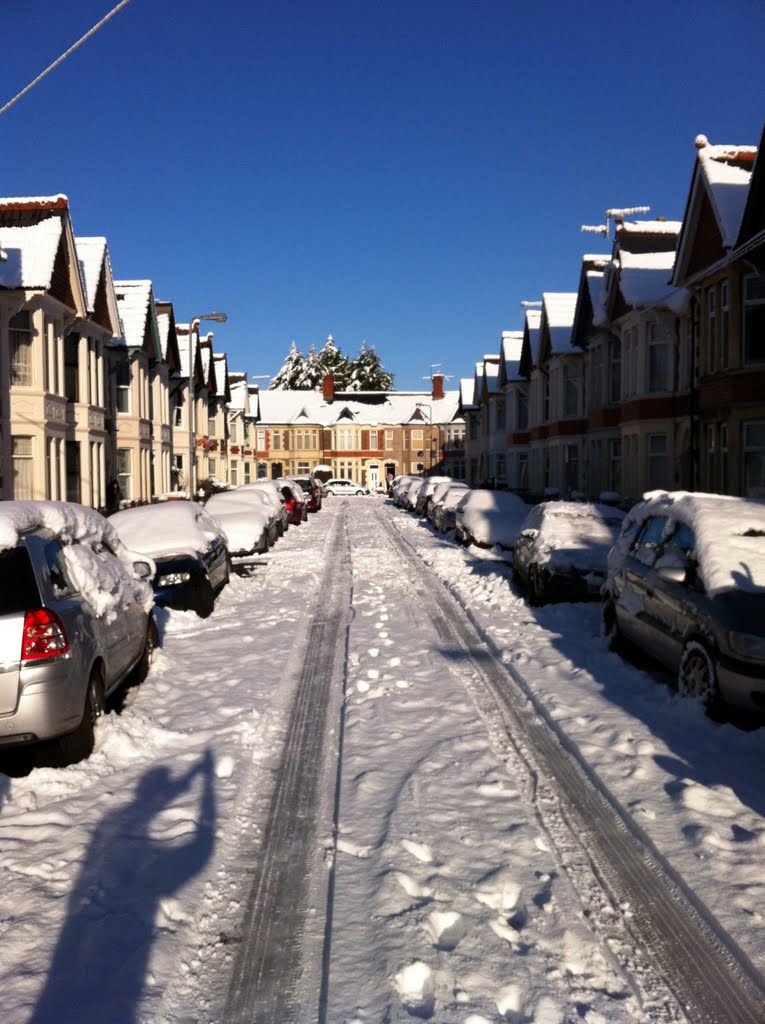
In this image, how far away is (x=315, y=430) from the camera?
89.5 metres

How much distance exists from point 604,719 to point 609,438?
2301cm

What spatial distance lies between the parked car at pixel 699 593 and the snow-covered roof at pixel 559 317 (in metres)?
26.1

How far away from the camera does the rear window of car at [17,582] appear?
5.55m

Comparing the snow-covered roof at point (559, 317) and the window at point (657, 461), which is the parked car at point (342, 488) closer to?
the snow-covered roof at point (559, 317)

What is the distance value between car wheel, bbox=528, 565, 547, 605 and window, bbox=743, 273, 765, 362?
857 cm

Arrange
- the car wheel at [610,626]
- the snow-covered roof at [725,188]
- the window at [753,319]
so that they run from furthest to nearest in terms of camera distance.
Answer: the snow-covered roof at [725,188], the window at [753,319], the car wheel at [610,626]

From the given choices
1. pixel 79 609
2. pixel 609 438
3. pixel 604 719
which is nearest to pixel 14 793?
pixel 79 609

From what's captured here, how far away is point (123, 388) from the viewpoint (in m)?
31.4

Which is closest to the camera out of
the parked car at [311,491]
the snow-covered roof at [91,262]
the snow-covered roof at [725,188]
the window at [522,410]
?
the snow-covered roof at [725,188]

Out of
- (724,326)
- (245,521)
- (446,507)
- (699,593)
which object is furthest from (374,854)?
(446,507)

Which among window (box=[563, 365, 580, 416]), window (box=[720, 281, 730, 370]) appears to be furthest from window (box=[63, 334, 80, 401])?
window (box=[563, 365, 580, 416])

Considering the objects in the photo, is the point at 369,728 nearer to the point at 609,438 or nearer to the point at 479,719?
the point at 479,719

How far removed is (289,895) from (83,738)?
234 cm

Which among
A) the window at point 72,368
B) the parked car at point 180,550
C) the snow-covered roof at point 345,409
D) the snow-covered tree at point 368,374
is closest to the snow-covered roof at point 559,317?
the window at point 72,368
